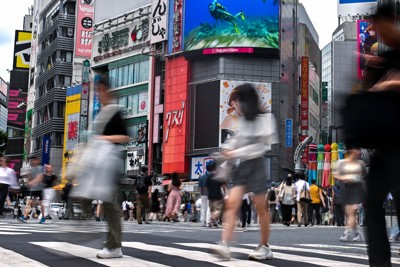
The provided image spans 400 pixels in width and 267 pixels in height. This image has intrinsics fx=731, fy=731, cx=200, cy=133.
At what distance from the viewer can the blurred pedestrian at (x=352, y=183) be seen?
385 inches

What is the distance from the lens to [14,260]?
5984 mm

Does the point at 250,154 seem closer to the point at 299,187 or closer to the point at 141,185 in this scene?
the point at 141,185

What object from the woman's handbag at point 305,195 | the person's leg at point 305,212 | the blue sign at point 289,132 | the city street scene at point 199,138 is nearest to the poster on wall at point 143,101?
the city street scene at point 199,138

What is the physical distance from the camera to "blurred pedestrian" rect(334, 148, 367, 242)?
32.1 ft

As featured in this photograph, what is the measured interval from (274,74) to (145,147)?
13100mm

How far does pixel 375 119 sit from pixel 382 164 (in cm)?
29

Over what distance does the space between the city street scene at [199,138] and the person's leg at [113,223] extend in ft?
0.04

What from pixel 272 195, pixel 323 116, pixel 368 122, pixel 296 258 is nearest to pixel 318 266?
pixel 296 258

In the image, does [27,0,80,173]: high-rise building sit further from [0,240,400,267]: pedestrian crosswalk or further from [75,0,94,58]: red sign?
[0,240,400,267]: pedestrian crosswalk

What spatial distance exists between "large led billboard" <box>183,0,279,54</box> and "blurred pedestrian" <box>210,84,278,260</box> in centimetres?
5144

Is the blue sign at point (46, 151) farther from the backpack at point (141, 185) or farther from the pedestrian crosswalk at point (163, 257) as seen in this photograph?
the pedestrian crosswalk at point (163, 257)

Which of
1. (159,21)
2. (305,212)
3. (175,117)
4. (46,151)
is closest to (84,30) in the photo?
(46,151)

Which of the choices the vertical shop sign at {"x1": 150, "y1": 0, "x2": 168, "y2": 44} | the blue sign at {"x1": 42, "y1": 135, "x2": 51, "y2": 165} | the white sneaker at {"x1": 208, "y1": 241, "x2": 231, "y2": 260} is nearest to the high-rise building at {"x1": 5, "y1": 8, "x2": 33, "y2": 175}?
the blue sign at {"x1": 42, "y1": 135, "x2": 51, "y2": 165}

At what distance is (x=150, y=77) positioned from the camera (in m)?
64.8
